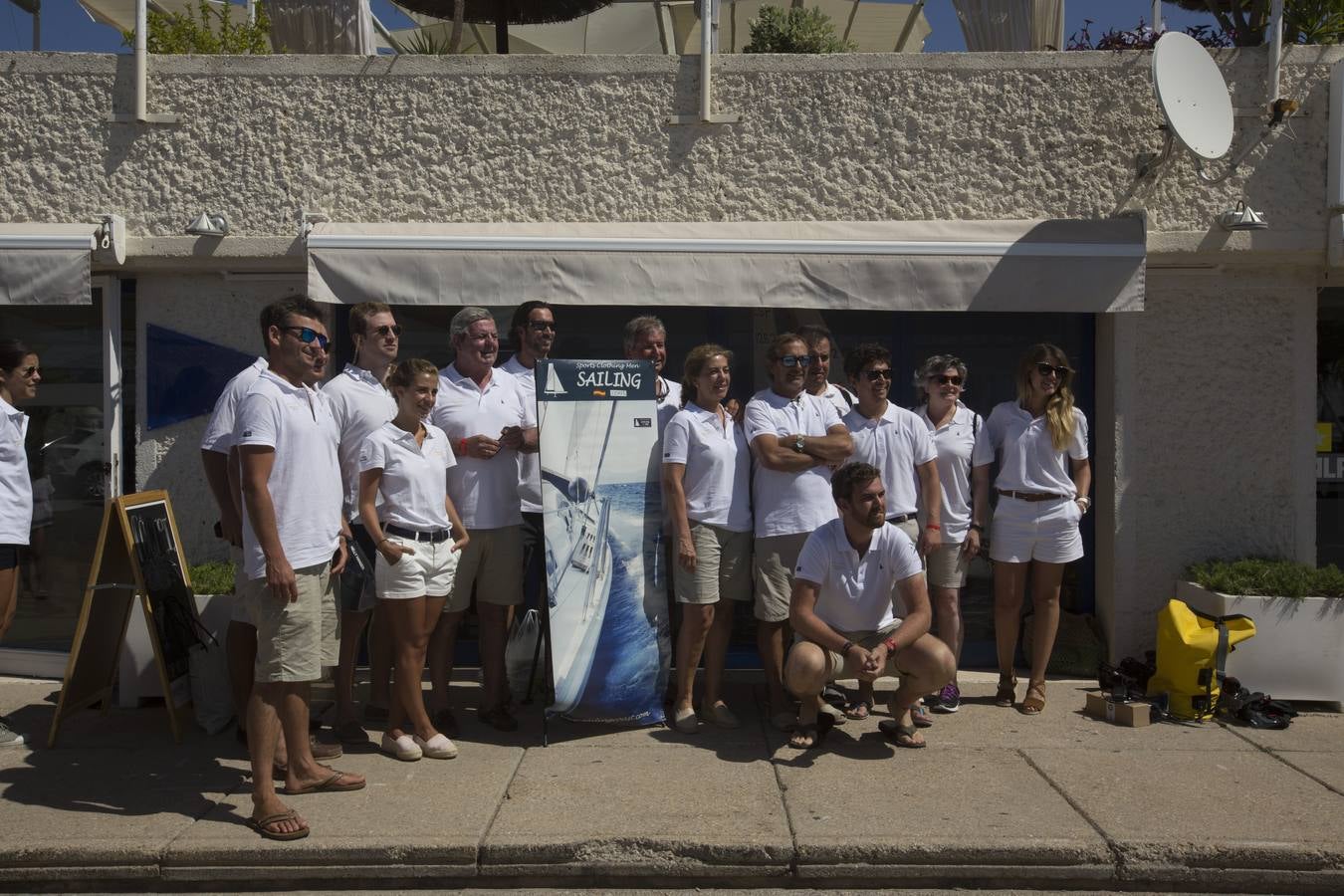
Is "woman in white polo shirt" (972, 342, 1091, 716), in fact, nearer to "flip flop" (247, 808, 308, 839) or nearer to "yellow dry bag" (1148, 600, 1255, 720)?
"yellow dry bag" (1148, 600, 1255, 720)

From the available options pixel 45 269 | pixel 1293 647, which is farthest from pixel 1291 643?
pixel 45 269

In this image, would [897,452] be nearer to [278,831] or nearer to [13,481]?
[278,831]

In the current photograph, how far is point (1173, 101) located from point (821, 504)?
2836mm

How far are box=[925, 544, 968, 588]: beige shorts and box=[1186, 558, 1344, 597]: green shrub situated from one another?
1.47 meters

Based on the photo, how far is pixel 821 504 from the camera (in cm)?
544

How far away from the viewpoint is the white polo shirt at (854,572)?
500 cm

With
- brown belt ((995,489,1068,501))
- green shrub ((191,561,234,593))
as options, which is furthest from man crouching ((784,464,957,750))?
green shrub ((191,561,234,593))

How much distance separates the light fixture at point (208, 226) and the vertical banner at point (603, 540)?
2.31 m

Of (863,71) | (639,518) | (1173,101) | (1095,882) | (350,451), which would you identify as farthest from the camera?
(863,71)

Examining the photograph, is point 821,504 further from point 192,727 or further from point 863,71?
point 192,727

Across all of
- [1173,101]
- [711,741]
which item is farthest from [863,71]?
[711,741]

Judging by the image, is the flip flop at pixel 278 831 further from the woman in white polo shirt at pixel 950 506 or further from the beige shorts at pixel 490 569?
the woman in white polo shirt at pixel 950 506

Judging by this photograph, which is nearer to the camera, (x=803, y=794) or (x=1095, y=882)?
(x=1095, y=882)

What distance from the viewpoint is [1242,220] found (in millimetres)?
6176
